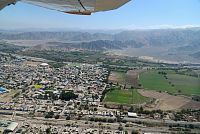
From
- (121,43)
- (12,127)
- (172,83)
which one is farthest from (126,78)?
(121,43)

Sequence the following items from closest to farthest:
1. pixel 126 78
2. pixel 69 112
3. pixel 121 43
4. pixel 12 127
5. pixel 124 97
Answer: pixel 12 127
pixel 69 112
pixel 124 97
pixel 126 78
pixel 121 43

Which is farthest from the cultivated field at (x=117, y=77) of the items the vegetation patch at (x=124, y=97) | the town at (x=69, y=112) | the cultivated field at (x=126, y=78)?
the vegetation patch at (x=124, y=97)

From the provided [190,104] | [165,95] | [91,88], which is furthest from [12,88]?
[190,104]

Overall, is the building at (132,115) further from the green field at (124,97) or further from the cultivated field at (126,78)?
the cultivated field at (126,78)

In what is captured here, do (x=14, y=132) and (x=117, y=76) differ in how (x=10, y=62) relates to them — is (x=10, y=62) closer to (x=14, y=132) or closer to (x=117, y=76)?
(x=117, y=76)

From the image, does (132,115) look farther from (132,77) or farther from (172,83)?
(132,77)

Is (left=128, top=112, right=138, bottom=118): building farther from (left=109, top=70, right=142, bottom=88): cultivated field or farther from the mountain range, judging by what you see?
the mountain range
